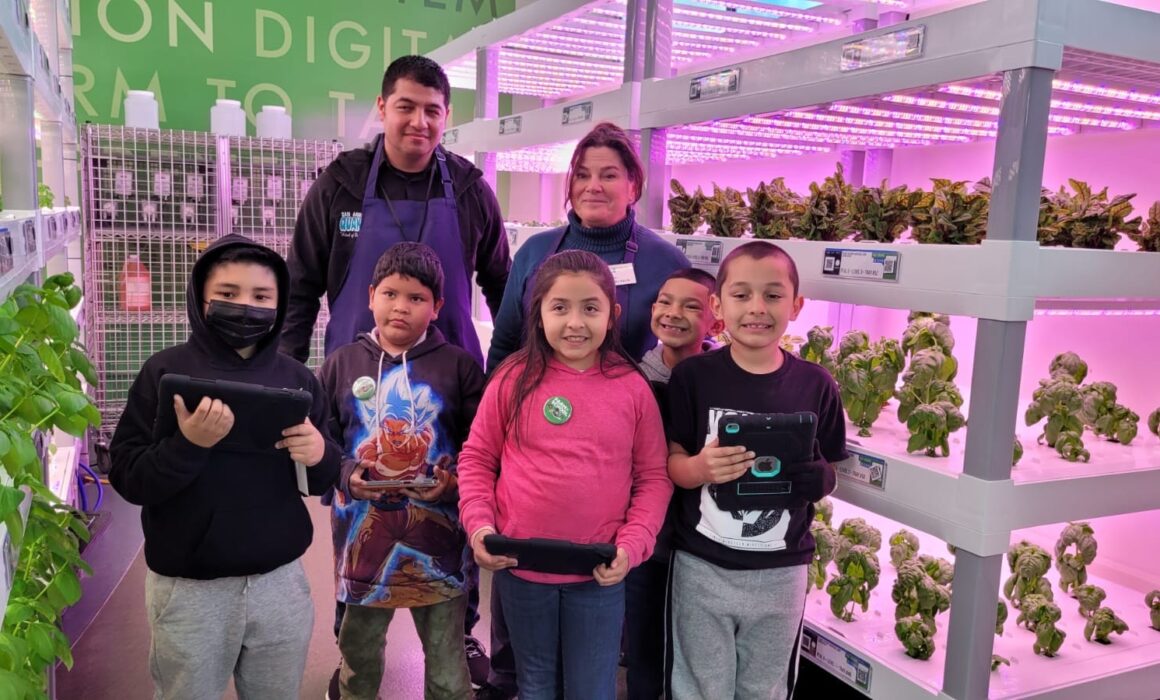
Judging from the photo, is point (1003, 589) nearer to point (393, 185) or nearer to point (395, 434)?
point (395, 434)

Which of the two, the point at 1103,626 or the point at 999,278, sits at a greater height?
the point at 999,278

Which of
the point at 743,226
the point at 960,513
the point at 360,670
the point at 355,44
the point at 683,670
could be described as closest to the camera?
the point at 960,513

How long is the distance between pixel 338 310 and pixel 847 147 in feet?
6.83

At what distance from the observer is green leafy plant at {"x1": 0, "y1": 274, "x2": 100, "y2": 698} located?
125cm

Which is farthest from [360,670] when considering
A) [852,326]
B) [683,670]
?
[852,326]

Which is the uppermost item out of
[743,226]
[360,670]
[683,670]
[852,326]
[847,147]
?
[847,147]

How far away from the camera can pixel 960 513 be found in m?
1.89

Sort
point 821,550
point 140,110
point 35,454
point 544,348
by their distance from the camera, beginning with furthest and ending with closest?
point 140,110 < point 821,550 < point 544,348 < point 35,454

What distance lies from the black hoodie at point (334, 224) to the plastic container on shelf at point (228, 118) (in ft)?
13.8

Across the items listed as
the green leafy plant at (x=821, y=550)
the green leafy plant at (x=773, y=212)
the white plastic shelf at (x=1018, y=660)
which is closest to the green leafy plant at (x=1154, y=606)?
the white plastic shelf at (x=1018, y=660)

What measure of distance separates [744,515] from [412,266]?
1013mm

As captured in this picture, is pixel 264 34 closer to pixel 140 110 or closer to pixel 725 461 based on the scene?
pixel 140 110

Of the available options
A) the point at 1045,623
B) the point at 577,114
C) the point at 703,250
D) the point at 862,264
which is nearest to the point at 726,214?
the point at 703,250

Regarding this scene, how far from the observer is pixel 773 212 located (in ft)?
8.36
